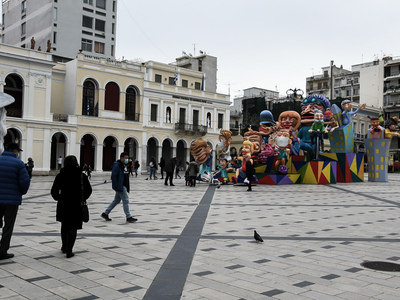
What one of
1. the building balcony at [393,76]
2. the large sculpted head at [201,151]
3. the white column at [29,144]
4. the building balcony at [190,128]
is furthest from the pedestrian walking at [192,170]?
the building balcony at [393,76]

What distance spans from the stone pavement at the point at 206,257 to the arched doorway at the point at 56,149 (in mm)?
25911

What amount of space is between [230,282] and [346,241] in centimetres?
365

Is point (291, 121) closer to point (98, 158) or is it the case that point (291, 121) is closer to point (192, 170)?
point (192, 170)

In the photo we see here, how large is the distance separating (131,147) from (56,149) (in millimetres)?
8240

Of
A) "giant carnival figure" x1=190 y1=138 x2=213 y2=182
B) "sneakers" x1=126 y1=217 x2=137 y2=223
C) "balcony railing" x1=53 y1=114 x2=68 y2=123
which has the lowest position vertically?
"sneakers" x1=126 y1=217 x2=137 y2=223

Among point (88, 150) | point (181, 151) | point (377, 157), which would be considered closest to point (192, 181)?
point (377, 157)

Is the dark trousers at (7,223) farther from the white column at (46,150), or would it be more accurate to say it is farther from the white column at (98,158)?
the white column at (98,158)

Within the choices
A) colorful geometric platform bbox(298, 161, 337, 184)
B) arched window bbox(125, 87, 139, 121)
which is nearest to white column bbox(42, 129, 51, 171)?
arched window bbox(125, 87, 139, 121)

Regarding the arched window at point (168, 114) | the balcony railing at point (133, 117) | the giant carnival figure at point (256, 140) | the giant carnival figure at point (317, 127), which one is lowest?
the giant carnival figure at point (256, 140)

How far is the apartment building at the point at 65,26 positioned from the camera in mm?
48438

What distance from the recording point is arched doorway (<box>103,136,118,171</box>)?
131 ft

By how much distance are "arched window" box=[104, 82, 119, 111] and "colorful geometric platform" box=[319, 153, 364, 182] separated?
20.4 m

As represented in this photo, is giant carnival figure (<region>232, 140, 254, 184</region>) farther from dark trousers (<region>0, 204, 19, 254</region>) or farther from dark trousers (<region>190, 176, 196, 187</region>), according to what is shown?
dark trousers (<region>0, 204, 19, 254</region>)

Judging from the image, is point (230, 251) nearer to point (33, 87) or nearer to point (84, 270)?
point (84, 270)
